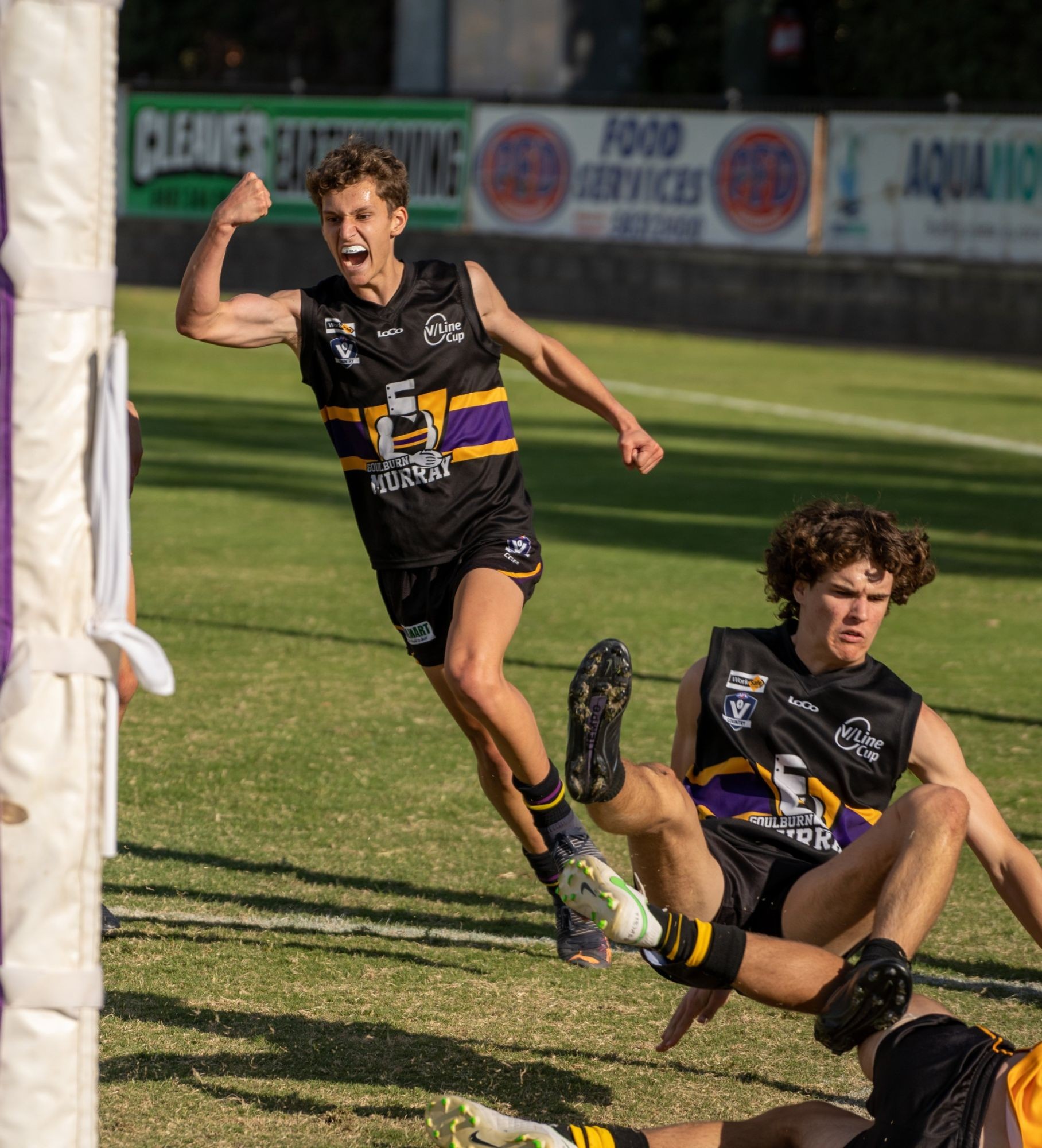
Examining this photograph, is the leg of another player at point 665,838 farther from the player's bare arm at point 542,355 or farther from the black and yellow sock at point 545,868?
the player's bare arm at point 542,355

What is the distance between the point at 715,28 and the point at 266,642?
35928 mm

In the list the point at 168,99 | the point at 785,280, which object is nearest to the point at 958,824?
the point at 785,280

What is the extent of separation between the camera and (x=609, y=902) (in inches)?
144

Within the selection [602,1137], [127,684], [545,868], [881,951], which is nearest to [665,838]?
[881,951]

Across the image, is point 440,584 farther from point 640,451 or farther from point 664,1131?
point 664,1131

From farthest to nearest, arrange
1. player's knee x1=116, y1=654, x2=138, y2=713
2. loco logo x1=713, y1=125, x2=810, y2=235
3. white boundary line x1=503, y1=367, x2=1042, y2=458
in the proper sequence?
loco logo x1=713, y1=125, x2=810, y2=235, white boundary line x1=503, y1=367, x2=1042, y2=458, player's knee x1=116, y1=654, x2=138, y2=713

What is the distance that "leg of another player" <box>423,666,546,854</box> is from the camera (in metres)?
5.39

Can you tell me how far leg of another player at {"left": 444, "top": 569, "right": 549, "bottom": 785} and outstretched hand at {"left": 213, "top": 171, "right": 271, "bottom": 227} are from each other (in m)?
1.31

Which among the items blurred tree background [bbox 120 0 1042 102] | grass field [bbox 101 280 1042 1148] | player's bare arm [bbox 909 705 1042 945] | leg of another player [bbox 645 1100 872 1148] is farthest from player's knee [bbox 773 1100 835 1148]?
blurred tree background [bbox 120 0 1042 102]

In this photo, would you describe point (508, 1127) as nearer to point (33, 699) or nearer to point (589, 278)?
→ point (33, 699)

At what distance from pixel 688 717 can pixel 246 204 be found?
1.64 m

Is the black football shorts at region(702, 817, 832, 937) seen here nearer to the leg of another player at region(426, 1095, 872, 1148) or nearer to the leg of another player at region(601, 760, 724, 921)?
the leg of another player at region(601, 760, 724, 921)

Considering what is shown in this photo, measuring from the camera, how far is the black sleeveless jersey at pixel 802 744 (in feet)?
14.5

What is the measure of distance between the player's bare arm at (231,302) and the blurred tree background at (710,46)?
24192 millimetres
